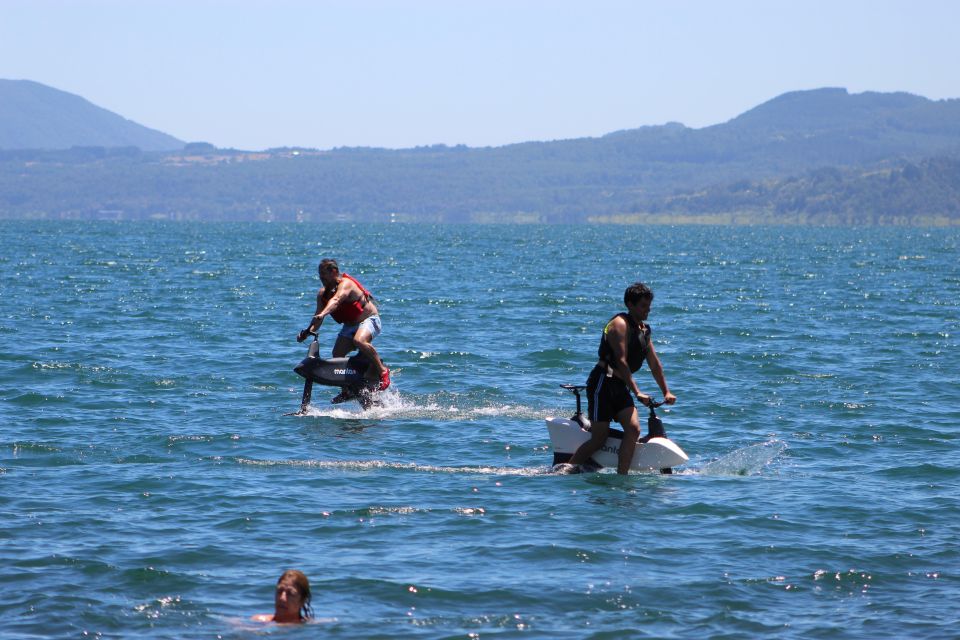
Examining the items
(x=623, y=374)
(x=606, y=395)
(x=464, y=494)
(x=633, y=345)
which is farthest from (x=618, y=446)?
(x=464, y=494)

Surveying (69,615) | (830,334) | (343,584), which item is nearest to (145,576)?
(69,615)

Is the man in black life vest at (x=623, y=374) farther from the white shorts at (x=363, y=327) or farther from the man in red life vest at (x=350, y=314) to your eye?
the white shorts at (x=363, y=327)

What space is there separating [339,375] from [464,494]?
5565 mm

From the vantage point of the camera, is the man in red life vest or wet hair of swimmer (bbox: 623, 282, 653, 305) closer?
wet hair of swimmer (bbox: 623, 282, 653, 305)

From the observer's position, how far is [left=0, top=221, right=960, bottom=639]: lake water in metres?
9.64

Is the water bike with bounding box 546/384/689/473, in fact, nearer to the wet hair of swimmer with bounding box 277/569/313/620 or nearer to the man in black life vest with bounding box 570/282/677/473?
the man in black life vest with bounding box 570/282/677/473

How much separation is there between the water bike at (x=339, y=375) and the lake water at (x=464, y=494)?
0.38 metres

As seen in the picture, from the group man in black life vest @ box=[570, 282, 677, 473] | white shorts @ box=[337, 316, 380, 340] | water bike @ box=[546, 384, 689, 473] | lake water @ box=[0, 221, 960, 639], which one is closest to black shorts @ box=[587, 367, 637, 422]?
man in black life vest @ box=[570, 282, 677, 473]

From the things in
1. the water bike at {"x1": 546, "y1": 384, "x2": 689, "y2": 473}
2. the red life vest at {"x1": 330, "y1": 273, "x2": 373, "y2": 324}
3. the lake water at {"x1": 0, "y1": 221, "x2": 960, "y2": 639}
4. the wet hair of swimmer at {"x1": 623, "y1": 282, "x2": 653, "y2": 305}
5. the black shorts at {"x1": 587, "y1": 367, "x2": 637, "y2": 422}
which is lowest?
the lake water at {"x1": 0, "y1": 221, "x2": 960, "y2": 639}

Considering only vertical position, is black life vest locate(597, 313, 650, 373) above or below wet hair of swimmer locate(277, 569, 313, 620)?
above

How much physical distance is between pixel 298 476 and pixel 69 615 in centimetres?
461

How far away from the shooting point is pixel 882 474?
14.6 metres

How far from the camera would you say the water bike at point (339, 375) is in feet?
59.6

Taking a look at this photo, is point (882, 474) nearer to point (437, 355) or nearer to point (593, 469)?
point (593, 469)
